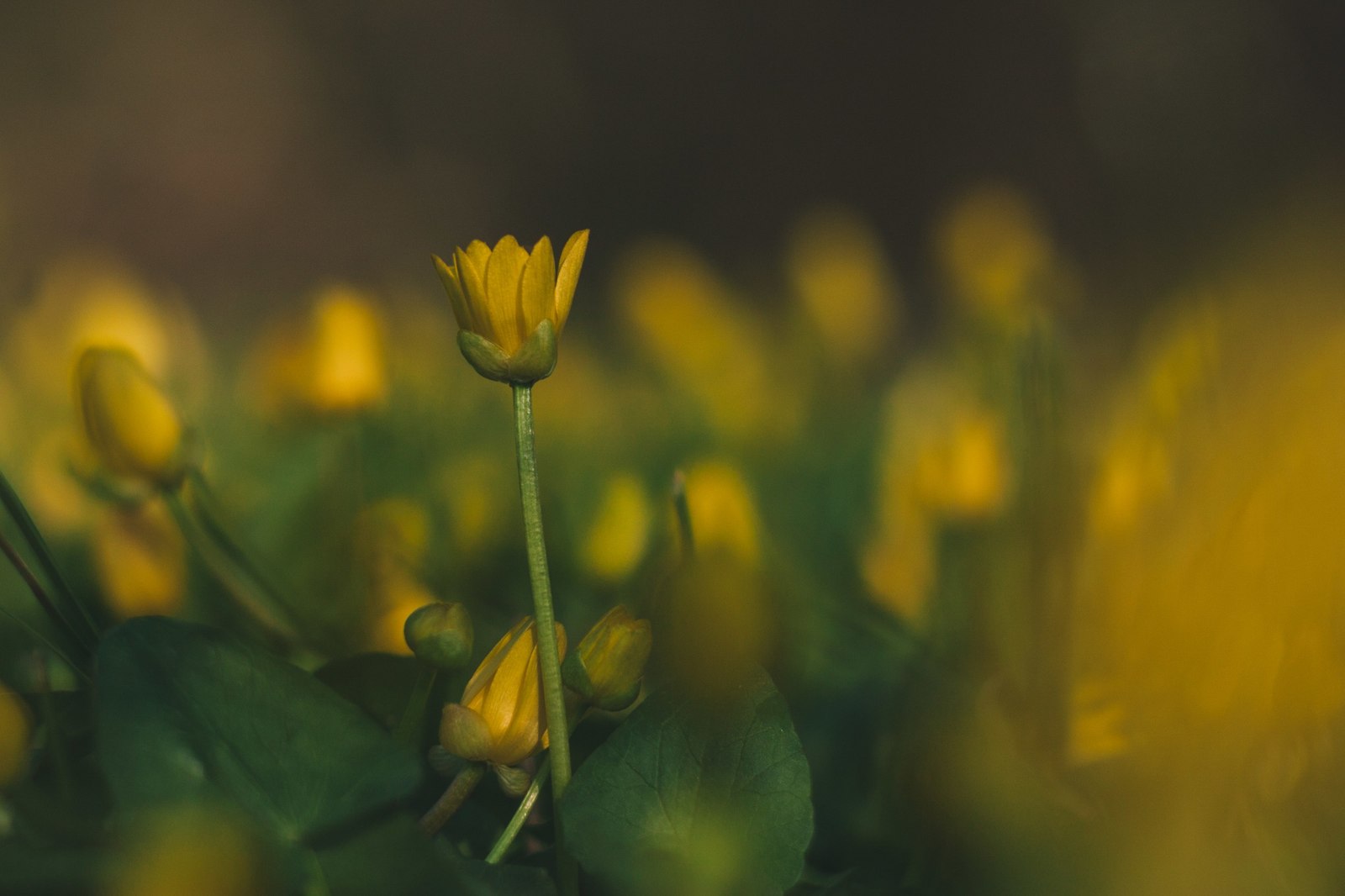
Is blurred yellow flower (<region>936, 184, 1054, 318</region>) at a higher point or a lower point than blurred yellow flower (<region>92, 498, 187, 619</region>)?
higher

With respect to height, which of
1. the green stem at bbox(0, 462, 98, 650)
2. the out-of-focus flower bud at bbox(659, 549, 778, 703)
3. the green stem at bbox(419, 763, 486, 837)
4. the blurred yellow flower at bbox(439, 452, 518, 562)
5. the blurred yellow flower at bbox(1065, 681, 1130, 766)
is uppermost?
the green stem at bbox(0, 462, 98, 650)

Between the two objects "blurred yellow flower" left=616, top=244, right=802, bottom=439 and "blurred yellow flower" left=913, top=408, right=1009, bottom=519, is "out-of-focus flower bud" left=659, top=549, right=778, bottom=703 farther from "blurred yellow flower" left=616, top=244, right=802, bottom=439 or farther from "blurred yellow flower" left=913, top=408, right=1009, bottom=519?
"blurred yellow flower" left=616, top=244, right=802, bottom=439

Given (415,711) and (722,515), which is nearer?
(415,711)

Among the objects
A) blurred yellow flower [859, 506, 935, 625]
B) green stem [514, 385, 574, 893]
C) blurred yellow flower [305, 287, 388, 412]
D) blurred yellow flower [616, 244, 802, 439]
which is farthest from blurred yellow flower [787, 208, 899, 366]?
green stem [514, 385, 574, 893]

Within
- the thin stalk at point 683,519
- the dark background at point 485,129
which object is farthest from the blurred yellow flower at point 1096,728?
the dark background at point 485,129

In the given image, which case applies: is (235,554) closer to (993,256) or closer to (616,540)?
(616,540)

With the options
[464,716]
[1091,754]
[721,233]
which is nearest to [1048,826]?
[1091,754]

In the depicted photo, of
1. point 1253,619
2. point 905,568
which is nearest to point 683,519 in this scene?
point 1253,619

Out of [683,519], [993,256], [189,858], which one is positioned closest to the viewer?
[189,858]
